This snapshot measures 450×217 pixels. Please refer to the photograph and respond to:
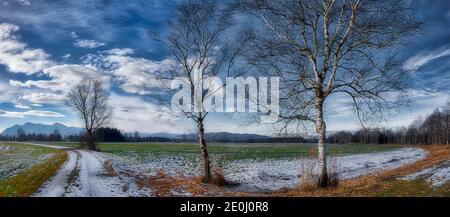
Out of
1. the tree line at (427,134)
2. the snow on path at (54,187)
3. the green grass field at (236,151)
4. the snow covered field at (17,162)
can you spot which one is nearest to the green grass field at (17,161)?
the snow covered field at (17,162)

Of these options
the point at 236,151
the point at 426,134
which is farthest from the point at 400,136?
the point at 236,151

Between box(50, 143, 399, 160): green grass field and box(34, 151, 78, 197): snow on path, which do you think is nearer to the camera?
box(34, 151, 78, 197): snow on path

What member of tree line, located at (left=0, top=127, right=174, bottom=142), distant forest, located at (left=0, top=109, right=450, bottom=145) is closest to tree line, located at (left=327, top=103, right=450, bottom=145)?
distant forest, located at (left=0, top=109, right=450, bottom=145)

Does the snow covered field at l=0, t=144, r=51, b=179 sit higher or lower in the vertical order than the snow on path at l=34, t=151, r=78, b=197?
lower

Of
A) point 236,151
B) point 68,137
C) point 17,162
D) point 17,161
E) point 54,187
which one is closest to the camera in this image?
point 54,187

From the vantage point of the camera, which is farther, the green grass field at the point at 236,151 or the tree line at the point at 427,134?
the tree line at the point at 427,134

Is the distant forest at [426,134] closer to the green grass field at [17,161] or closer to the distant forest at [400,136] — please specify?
the distant forest at [400,136]

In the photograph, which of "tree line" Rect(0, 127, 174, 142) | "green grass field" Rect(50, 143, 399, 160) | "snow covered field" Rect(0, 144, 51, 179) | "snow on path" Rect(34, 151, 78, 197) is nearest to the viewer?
"snow on path" Rect(34, 151, 78, 197)

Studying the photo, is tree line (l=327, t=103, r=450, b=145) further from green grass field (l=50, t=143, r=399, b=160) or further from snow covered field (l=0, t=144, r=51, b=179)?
snow covered field (l=0, t=144, r=51, b=179)

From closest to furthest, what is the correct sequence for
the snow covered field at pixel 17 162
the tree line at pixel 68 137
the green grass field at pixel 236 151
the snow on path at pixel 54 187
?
the snow on path at pixel 54 187 < the snow covered field at pixel 17 162 < the green grass field at pixel 236 151 < the tree line at pixel 68 137

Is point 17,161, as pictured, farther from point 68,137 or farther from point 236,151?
point 68,137

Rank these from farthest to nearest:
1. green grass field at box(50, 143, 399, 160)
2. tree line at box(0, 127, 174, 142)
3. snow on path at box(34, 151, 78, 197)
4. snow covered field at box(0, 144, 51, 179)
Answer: tree line at box(0, 127, 174, 142), green grass field at box(50, 143, 399, 160), snow covered field at box(0, 144, 51, 179), snow on path at box(34, 151, 78, 197)
